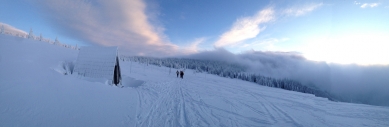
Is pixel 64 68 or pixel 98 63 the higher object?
pixel 98 63

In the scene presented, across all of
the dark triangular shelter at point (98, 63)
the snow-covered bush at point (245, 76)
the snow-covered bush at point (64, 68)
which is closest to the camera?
the snow-covered bush at point (64, 68)

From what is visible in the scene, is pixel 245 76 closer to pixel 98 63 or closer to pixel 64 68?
pixel 98 63

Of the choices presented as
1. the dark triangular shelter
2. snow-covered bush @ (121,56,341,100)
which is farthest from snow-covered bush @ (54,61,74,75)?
snow-covered bush @ (121,56,341,100)

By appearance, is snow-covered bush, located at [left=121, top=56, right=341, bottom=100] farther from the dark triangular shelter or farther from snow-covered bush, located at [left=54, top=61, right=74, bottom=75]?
snow-covered bush, located at [left=54, top=61, right=74, bottom=75]

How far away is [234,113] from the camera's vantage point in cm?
627

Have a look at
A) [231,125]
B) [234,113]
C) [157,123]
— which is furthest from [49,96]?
[234,113]

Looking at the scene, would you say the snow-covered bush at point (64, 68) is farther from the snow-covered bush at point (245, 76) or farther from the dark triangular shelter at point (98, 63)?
the snow-covered bush at point (245, 76)

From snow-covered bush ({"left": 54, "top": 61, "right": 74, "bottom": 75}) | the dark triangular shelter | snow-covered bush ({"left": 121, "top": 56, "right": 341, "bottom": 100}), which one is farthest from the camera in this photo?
snow-covered bush ({"left": 121, "top": 56, "right": 341, "bottom": 100})

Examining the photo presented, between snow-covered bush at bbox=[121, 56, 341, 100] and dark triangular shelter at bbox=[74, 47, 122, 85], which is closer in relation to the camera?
dark triangular shelter at bbox=[74, 47, 122, 85]

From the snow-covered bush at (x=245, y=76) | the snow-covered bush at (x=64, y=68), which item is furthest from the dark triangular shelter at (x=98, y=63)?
the snow-covered bush at (x=245, y=76)

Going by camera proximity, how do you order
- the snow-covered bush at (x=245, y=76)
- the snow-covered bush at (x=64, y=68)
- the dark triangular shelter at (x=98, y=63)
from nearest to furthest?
the snow-covered bush at (x=64, y=68), the dark triangular shelter at (x=98, y=63), the snow-covered bush at (x=245, y=76)

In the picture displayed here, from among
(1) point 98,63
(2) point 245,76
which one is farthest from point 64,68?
(2) point 245,76

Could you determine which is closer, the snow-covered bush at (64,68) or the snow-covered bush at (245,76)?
the snow-covered bush at (64,68)

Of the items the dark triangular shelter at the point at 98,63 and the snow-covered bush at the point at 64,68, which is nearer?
the snow-covered bush at the point at 64,68
